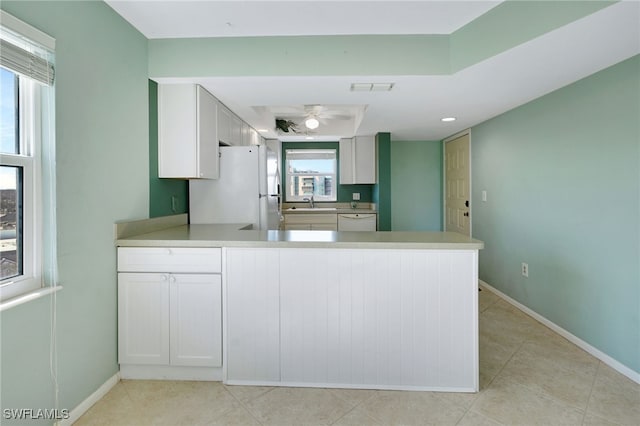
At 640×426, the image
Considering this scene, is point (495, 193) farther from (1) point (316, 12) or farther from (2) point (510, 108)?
(1) point (316, 12)

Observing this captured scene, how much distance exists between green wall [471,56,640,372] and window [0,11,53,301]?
3.34 m

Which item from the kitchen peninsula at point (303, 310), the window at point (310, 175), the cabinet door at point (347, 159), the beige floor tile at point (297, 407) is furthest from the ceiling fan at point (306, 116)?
the beige floor tile at point (297, 407)

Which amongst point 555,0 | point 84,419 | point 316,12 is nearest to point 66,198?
point 84,419

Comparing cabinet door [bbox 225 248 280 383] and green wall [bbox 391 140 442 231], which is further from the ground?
green wall [bbox 391 140 442 231]

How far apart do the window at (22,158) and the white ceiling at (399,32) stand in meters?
0.77

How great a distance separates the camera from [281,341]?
5.98 ft

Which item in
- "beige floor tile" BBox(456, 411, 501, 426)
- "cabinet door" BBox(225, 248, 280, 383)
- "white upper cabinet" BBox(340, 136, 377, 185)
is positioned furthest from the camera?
"white upper cabinet" BBox(340, 136, 377, 185)

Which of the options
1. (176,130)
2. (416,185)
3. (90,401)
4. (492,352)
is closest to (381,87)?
(176,130)

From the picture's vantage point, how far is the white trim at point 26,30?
4.06 feet

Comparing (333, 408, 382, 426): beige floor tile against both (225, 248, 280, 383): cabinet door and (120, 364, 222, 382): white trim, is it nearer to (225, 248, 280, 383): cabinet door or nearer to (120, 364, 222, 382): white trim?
(225, 248, 280, 383): cabinet door

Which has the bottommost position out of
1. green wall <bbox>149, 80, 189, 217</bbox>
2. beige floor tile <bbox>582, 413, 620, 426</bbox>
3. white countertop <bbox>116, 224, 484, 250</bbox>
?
beige floor tile <bbox>582, 413, 620, 426</bbox>

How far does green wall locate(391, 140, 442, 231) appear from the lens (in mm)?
4957

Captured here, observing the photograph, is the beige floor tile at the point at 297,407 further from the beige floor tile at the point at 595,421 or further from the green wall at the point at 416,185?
the green wall at the point at 416,185

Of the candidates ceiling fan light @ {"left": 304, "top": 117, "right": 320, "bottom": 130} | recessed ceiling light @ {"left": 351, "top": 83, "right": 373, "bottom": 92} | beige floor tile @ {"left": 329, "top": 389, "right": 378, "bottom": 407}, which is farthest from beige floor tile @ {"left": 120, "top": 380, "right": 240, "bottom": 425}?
ceiling fan light @ {"left": 304, "top": 117, "right": 320, "bottom": 130}
